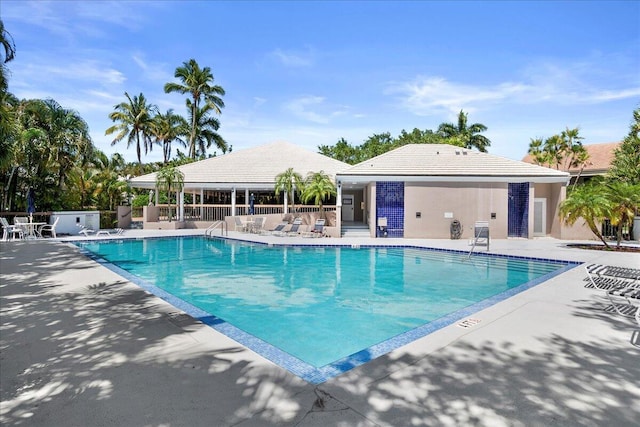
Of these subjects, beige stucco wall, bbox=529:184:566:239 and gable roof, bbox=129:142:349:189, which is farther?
gable roof, bbox=129:142:349:189

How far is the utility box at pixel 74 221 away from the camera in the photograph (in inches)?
775

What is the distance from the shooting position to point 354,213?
1129 inches

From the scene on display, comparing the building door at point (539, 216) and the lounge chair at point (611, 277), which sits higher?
the building door at point (539, 216)

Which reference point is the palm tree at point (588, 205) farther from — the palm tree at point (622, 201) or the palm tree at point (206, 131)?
the palm tree at point (206, 131)

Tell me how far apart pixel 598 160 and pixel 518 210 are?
1986 cm

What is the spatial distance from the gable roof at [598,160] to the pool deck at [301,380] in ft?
103

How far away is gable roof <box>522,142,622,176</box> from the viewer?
31.0m

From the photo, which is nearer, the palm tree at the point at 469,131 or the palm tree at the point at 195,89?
the palm tree at the point at 195,89

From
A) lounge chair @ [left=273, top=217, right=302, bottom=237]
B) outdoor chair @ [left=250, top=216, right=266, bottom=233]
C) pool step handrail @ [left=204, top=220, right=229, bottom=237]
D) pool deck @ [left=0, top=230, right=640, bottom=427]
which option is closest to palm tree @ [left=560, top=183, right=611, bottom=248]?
pool deck @ [left=0, top=230, right=640, bottom=427]

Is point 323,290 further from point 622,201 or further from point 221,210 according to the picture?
point 221,210

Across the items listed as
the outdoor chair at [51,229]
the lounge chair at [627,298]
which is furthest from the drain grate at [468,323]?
the outdoor chair at [51,229]

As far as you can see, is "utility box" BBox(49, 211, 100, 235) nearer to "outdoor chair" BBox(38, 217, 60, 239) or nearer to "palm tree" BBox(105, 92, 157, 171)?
"outdoor chair" BBox(38, 217, 60, 239)

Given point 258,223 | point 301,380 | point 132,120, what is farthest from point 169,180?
point 301,380

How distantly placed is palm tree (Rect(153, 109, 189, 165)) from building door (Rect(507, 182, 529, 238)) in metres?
33.2
